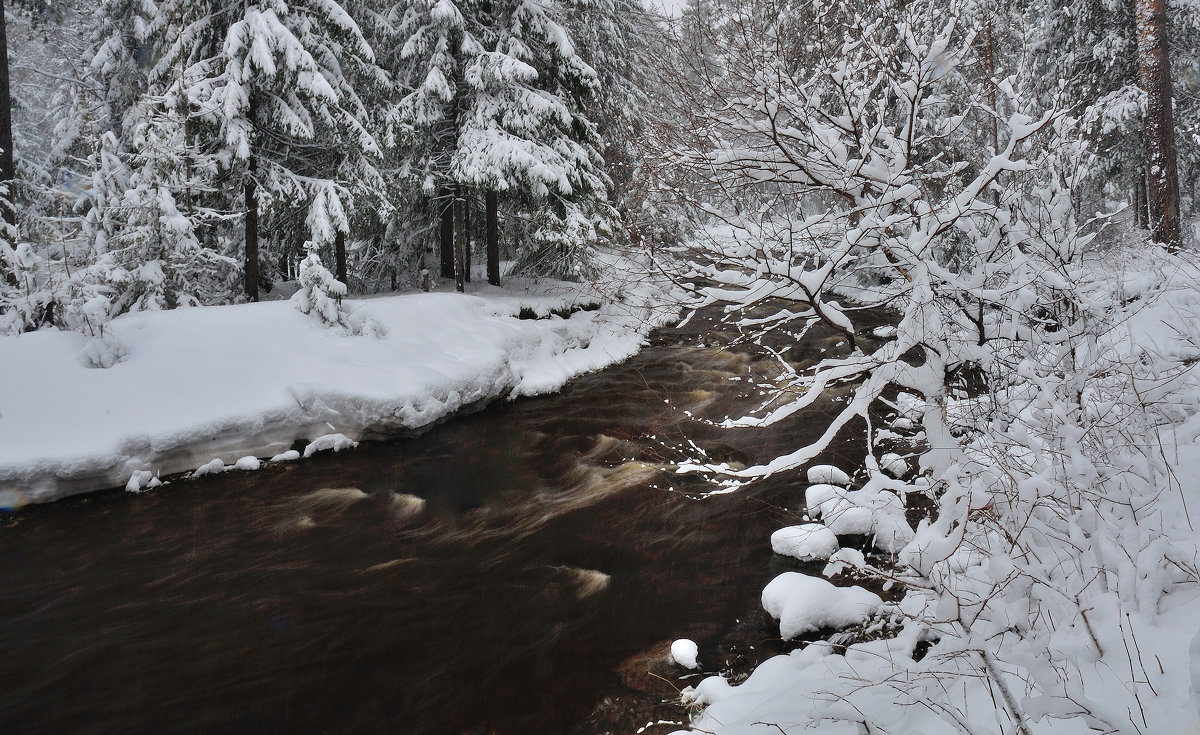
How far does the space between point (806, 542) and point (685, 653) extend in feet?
6.56

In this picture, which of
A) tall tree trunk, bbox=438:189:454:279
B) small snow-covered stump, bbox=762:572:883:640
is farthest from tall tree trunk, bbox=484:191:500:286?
small snow-covered stump, bbox=762:572:883:640

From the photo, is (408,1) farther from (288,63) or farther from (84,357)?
(84,357)

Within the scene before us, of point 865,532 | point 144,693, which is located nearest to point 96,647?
point 144,693

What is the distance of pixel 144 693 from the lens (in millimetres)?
5207

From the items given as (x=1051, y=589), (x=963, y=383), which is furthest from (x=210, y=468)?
(x=1051, y=589)

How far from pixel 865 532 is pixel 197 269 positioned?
44.3 feet

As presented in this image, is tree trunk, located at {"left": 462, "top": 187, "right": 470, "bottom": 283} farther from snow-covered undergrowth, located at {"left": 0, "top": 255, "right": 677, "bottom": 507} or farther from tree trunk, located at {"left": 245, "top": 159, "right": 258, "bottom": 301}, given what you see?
tree trunk, located at {"left": 245, "top": 159, "right": 258, "bottom": 301}

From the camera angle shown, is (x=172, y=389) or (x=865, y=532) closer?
(x=865, y=532)

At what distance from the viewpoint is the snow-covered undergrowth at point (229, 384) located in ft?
27.3

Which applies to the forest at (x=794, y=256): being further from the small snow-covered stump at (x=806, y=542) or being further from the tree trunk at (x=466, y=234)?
the tree trunk at (x=466, y=234)

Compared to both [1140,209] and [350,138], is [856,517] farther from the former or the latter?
[1140,209]

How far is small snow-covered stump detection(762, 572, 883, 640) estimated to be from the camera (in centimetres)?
526

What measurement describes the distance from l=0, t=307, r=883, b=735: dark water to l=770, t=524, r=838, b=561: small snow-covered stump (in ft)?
0.96

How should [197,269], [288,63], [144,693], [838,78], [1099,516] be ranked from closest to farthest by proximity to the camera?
1. [1099,516]
2. [838,78]
3. [144,693]
4. [288,63]
5. [197,269]
